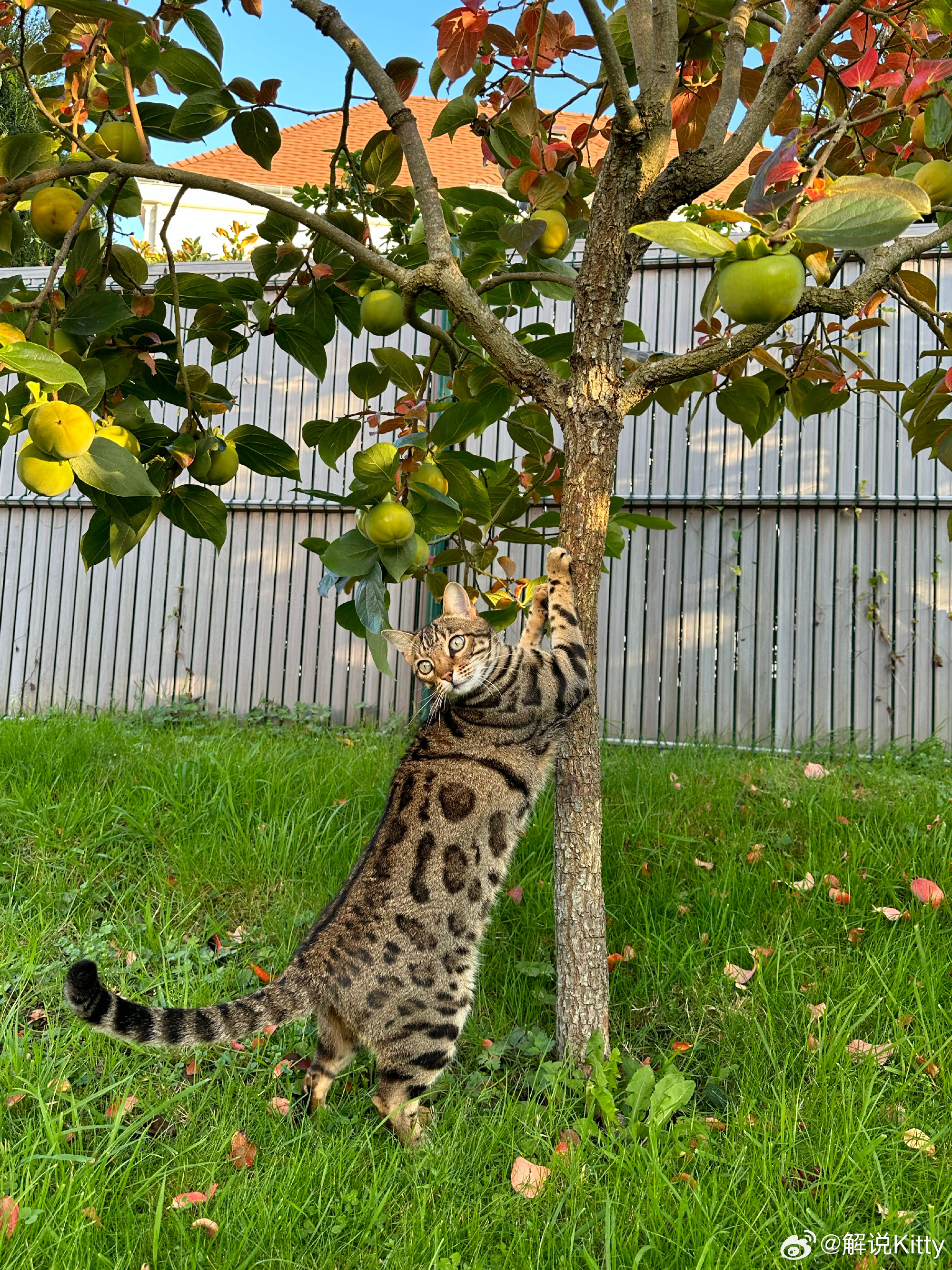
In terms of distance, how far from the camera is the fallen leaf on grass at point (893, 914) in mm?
2926

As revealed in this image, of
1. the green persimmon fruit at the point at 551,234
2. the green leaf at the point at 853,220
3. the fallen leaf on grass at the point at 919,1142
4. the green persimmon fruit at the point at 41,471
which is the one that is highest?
the green persimmon fruit at the point at 551,234

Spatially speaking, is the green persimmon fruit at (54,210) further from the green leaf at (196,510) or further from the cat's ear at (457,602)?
the cat's ear at (457,602)

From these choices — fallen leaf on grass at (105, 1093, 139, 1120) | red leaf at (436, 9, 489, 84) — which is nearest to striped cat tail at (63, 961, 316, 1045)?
fallen leaf on grass at (105, 1093, 139, 1120)

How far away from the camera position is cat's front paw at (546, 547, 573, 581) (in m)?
2.35

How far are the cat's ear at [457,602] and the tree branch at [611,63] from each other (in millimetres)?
1359

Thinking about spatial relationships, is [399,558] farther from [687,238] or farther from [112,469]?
[687,238]

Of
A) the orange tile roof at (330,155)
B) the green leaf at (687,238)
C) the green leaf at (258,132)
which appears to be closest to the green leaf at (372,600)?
the green leaf at (687,238)

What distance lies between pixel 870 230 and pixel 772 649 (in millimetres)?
4833

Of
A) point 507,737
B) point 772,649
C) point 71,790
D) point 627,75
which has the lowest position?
point 71,790

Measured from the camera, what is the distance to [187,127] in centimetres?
201

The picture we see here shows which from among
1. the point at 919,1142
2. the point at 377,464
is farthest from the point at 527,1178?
the point at 377,464

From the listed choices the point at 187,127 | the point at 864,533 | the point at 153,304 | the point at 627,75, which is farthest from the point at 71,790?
the point at 864,533

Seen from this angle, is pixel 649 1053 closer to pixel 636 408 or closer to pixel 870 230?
pixel 636 408

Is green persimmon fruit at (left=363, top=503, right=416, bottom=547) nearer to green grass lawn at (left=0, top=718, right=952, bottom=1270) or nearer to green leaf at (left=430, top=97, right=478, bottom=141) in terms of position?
green leaf at (left=430, top=97, right=478, bottom=141)
